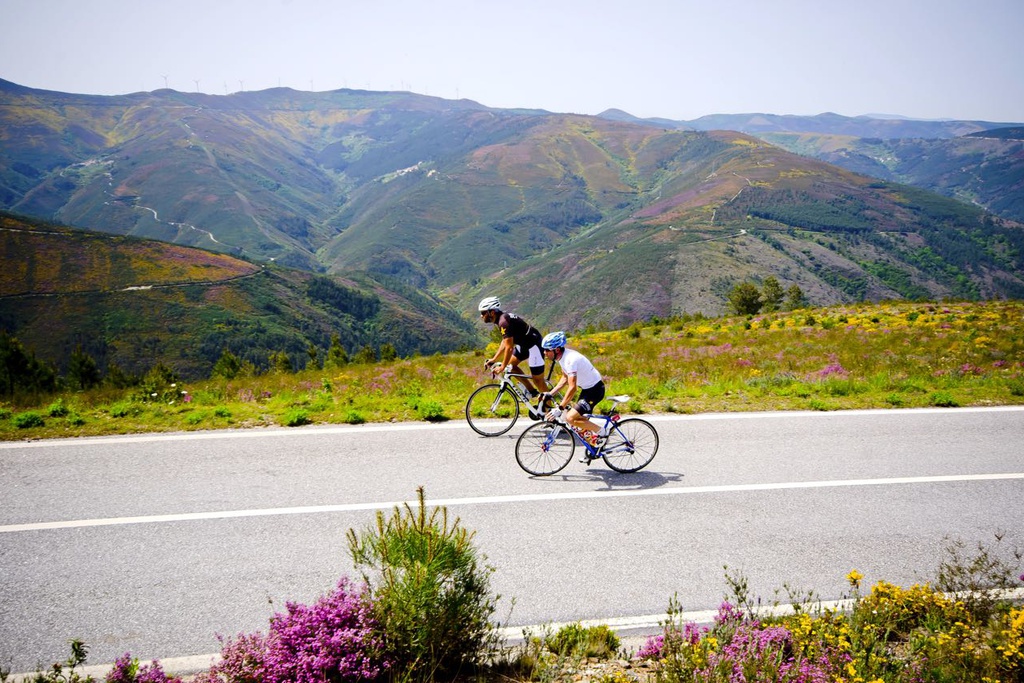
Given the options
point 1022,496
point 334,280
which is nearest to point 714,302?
point 334,280

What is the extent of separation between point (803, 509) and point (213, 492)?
741cm

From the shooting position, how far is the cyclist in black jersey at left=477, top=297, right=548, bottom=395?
357 inches

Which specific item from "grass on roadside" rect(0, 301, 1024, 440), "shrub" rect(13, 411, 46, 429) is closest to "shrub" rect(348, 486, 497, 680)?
"grass on roadside" rect(0, 301, 1024, 440)

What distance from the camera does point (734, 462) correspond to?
7.80 meters

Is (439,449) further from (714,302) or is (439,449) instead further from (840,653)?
(714,302)

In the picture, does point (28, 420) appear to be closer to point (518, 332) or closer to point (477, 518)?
point (477, 518)

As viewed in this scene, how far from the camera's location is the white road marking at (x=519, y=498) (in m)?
5.99

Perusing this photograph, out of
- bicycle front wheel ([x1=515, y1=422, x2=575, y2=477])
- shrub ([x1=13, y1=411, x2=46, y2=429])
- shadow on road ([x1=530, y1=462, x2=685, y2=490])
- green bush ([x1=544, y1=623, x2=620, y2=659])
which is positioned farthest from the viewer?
shrub ([x1=13, y1=411, x2=46, y2=429])

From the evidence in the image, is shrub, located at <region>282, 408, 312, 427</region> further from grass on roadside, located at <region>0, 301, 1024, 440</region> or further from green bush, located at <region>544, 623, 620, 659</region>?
green bush, located at <region>544, 623, 620, 659</region>

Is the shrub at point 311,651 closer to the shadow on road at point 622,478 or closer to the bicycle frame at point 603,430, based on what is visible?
the shadow on road at point 622,478

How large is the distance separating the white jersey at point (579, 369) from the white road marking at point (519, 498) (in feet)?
4.95

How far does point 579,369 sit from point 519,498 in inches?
77.8

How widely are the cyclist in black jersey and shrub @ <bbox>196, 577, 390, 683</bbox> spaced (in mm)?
5585

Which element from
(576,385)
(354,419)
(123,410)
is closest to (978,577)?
(576,385)
